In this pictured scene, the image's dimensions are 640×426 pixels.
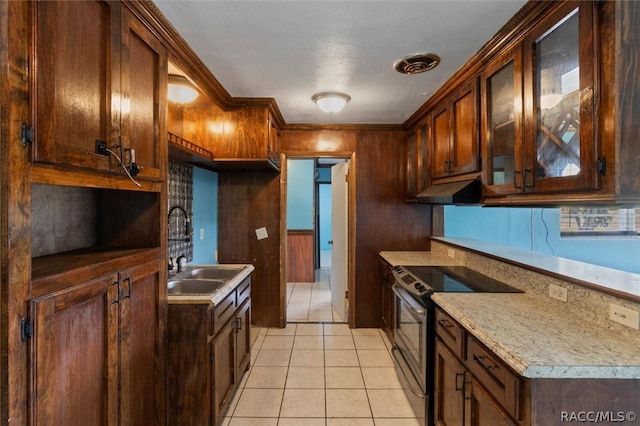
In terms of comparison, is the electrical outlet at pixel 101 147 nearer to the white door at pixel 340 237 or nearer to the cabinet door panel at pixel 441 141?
the cabinet door panel at pixel 441 141

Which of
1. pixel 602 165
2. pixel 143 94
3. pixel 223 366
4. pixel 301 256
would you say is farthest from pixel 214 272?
pixel 301 256

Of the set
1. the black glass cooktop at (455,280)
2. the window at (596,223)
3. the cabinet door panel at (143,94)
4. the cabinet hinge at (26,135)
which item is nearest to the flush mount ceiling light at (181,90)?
the cabinet door panel at (143,94)

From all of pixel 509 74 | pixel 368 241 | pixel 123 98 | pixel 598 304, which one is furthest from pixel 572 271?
pixel 123 98

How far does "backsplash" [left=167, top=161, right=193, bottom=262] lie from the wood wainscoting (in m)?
2.85

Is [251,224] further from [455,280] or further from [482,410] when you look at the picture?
[482,410]

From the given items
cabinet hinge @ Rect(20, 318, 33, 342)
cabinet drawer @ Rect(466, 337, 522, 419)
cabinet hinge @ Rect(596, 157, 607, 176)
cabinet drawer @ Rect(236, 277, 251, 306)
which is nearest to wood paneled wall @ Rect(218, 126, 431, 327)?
cabinet drawer @ Rect(236, 277, 251, 306)

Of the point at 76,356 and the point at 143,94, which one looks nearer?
the point at 76,356

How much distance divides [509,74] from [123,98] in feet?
6.48

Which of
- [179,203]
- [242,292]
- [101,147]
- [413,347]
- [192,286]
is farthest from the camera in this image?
[179,203]

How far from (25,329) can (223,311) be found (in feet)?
3.70

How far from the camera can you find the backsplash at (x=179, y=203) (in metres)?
2.36

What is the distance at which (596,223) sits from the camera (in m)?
2.87

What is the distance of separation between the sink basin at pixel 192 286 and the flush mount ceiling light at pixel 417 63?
6.51 ft

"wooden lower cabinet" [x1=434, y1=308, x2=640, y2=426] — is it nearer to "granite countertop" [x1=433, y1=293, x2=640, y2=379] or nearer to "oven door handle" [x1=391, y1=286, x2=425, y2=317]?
"granite countertop" [x1=433, y1=293, x2=640, y2=379]
